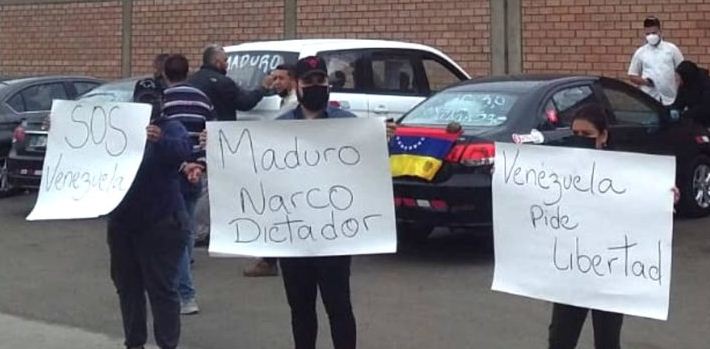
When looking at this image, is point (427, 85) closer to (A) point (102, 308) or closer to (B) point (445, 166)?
(B) point (445, 166)

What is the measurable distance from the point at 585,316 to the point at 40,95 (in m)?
10.8

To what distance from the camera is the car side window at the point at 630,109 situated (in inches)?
453

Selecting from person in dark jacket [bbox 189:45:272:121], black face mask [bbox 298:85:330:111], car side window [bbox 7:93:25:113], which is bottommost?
car side window [bbox 7:93:25:113]

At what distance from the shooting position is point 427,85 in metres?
13.8

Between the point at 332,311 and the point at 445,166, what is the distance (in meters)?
4.01

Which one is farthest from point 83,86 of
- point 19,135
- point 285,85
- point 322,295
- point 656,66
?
point 322,295

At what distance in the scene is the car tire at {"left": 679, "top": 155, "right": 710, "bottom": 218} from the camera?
12175 mm

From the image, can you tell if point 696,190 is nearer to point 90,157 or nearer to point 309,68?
point 309,68

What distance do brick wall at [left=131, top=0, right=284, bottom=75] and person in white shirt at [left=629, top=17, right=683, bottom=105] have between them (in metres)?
6.71

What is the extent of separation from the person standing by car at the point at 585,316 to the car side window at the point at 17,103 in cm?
1046

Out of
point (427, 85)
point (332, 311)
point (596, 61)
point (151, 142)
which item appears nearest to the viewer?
point (332, 311)

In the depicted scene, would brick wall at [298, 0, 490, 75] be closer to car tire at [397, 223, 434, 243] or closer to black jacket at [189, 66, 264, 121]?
car tire at [397, 223, 434, 243]

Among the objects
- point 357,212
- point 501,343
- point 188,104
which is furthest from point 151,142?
point 501,343

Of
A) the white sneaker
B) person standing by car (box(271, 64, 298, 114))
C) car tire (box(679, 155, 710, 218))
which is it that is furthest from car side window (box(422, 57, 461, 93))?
the white sneaker
